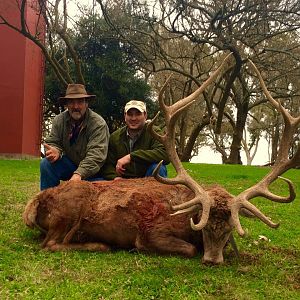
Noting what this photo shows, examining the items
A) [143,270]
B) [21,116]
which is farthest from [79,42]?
[143,270]

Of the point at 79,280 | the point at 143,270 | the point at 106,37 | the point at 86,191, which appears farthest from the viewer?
the point at 106,37

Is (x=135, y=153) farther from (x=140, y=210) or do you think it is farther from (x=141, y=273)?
(x=141, y=273)

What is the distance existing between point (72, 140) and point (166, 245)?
2.40 m

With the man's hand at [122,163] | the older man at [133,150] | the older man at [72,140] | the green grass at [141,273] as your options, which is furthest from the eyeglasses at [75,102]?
the green grass at [141,273]

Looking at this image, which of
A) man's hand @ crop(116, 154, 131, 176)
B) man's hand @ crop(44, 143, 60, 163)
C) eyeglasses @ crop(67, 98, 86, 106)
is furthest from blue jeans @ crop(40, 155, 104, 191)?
eyeglasses @ crop(67, 98, 86, 106)

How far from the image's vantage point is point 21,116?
868 inches

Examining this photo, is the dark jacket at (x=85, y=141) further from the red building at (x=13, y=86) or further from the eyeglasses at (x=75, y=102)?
the red building at (x=13, y=86)

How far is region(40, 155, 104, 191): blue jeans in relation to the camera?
7523mm

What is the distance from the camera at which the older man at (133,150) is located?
7.21 metres

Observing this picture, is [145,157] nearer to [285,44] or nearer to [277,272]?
[277,272]

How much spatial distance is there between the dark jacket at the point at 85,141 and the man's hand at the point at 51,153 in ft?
0.63

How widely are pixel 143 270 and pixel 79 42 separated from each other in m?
22.9

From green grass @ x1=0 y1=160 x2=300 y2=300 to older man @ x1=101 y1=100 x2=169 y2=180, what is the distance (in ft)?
4.72

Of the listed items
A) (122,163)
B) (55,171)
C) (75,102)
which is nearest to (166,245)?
(122,163)
